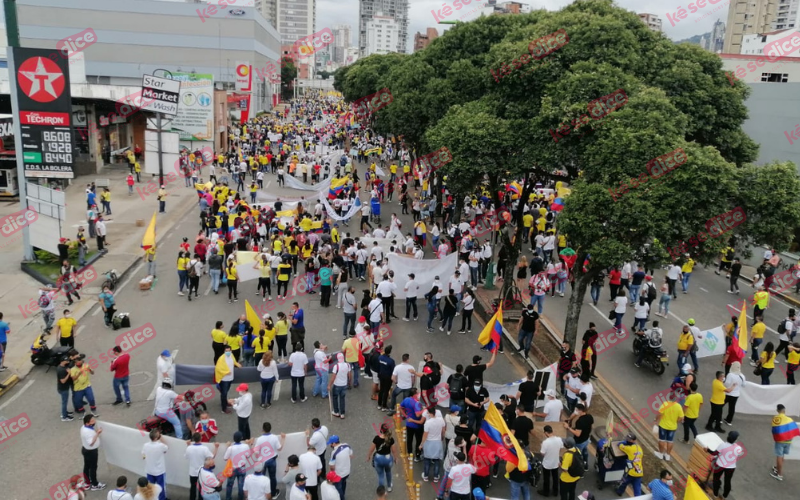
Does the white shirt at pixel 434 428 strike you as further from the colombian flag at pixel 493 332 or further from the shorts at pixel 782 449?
the shorts at pixel 782 449

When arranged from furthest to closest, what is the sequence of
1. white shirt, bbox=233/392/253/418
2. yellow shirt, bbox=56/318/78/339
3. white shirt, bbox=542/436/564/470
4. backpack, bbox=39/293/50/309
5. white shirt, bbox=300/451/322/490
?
backpack, bbox=39/293/50/309 < yellow shirt, bbox=56/318/78/339 < white shirt, bbox=233/392/253/418 < white shirt, bbox=542/436/564/470 < white shirt, bbox=300/451/322/490

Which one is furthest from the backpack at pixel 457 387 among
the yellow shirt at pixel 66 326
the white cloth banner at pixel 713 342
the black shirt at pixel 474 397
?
the yellow shirt at pixel 66 326

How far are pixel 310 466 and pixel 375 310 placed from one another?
6838mm

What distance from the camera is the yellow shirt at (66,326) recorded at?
553 inches

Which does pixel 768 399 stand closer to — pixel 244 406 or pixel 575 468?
pixel 575 468

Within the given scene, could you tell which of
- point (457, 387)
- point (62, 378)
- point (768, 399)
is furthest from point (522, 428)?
point (62, 378)

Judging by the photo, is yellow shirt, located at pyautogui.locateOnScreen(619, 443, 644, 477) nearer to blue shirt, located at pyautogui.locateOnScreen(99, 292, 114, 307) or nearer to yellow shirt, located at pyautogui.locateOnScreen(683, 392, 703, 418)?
yellow shirt, located at pyautogui.locateOnScreen(683, 392, 703, 418)

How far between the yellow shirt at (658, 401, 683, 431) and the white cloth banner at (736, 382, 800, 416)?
9.98 feet

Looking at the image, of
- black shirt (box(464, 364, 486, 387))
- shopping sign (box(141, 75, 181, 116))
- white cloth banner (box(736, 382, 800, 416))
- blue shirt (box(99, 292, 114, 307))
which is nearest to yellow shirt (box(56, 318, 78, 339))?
blue shirt (box(99, 292, 114, 307))

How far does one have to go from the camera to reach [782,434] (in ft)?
36.6

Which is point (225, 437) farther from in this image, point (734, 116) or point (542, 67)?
point (734, 116)

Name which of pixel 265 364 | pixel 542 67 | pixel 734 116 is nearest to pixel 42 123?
pixel 265 364

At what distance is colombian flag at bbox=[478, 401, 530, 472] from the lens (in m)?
9.45

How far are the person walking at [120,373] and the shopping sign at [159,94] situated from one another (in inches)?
936
